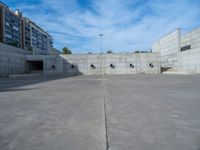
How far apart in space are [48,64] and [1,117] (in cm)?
2789

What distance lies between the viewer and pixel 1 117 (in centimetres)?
373

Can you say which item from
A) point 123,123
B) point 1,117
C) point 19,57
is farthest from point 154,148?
point 19,57

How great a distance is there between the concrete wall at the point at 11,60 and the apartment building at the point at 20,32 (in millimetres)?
7201

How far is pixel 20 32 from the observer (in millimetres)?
62594

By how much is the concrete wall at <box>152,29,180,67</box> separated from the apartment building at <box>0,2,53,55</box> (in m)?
28.3

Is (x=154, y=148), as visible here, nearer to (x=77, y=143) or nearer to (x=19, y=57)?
(x=77, y=143)

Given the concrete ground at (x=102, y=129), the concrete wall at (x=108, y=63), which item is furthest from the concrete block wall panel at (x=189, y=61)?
the concrete ground at (x=102, y=129)

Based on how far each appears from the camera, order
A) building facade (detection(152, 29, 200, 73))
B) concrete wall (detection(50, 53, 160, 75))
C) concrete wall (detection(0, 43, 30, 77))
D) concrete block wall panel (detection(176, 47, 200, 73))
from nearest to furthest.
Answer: concrete block wall panel (detection(176, 47, 200, 73)) → building facade (detection(152, 29, 200, 73)) → concrete wall (detection(0, 43, 30, 77)) → concrete wall (detection(50, 53, 160, 75))

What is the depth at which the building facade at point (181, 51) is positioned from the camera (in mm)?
23609

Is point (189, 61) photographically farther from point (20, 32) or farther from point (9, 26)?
point (20, 32)

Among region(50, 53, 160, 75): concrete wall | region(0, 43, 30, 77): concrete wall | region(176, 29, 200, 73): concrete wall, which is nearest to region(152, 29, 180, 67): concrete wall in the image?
region(176, 29, 200, 73): concrete wall

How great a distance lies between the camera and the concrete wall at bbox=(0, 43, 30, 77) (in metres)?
25.2

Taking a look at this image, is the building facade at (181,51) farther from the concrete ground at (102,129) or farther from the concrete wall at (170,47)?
the concrete ground at (102,129)

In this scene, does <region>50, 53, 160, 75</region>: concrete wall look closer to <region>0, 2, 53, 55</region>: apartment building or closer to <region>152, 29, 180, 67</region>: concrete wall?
<region>152, 29, 180, 67</region>: concrete wall
